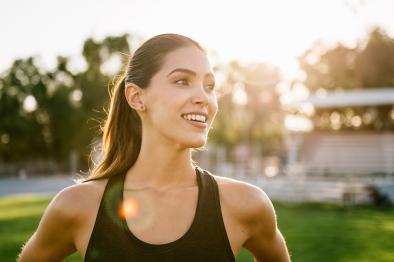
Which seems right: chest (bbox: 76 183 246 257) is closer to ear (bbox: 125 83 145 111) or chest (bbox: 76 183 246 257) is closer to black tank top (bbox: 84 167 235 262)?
black tank top (bbox: 84 167 235 262)

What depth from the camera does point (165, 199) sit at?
2.52m

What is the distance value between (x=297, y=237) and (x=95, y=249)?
8.27 m

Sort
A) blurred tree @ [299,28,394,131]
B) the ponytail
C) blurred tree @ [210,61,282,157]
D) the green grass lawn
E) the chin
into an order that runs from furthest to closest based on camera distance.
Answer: blurred tree @ [210,61,282,157]
blurred tree @ [299,28,394,131]
the green grass lawn
the ponytail
the chin

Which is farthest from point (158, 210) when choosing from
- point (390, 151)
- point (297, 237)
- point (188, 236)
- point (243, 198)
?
point (390, 151)

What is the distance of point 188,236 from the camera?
231cm

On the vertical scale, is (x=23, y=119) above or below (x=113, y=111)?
below

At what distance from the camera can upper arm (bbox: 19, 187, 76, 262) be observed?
243 centimetres

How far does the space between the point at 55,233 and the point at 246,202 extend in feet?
2.91

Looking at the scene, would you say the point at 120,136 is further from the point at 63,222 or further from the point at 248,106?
the point at 248,106

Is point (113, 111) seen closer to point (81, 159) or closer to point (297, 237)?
point (297, 237)

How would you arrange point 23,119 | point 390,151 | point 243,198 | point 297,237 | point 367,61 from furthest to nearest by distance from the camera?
point 23,119 < point 367,61 < point 390,151 < point 297,237 < point 243,198

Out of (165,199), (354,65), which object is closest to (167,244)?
(165,199)

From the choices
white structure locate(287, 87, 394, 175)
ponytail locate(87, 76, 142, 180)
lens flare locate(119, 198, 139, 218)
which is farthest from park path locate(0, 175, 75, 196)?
lens flare locate(119, 198, 139, 218)

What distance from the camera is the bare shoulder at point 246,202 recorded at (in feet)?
7.99
